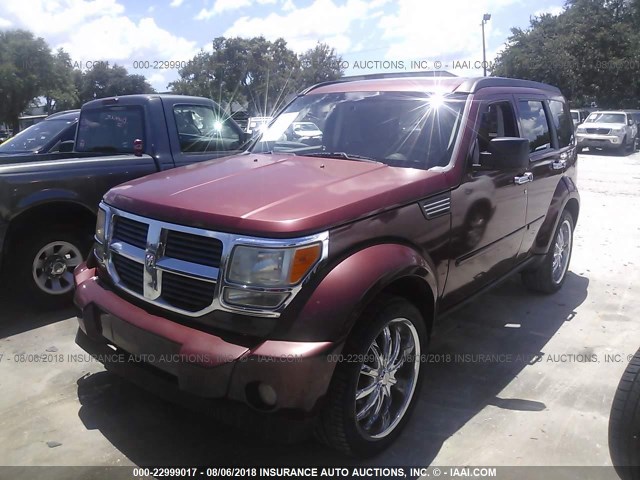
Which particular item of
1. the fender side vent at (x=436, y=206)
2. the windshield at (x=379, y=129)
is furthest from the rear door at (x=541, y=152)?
the fender side vent at (x=436, y=206)

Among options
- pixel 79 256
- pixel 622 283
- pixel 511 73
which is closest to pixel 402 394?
pixel 79 256

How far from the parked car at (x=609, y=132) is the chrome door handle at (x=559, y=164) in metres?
17.8

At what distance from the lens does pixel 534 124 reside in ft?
15.1

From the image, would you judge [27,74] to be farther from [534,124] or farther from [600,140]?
[534,124]

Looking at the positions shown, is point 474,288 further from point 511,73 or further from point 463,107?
point 511,73

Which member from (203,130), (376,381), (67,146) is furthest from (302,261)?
(67,146)

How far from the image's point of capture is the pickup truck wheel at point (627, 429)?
2328 mm

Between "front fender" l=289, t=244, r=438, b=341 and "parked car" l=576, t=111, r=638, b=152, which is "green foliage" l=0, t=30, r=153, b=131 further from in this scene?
"front fender" l=289, t=244, r=438, b=341

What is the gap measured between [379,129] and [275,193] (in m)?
1.22

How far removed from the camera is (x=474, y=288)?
3.73 metres

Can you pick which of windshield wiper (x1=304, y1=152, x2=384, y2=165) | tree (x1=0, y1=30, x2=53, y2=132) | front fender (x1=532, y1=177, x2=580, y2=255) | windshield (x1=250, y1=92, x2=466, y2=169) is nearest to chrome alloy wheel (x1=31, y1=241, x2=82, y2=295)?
windshield (x1=250, y1=92, x2=466, y2=169)

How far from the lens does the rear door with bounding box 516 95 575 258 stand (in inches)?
172

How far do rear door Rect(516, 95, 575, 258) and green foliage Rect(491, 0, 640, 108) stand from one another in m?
32.7

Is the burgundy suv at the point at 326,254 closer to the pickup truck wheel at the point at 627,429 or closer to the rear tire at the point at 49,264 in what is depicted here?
the pickup truck wheel at the point at 627,429
